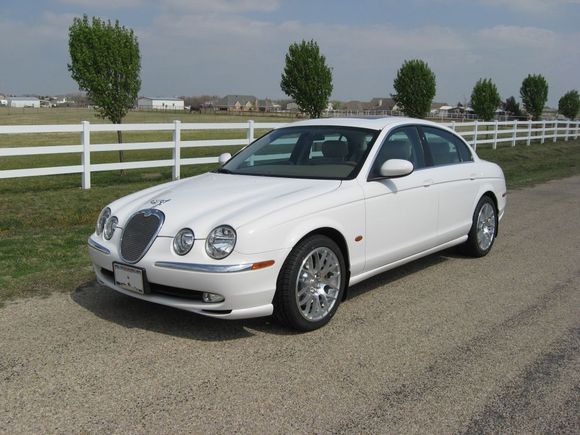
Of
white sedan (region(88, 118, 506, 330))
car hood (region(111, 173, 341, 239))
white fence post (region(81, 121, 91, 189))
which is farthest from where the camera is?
white fence post (region(81, 121, 91, 189))

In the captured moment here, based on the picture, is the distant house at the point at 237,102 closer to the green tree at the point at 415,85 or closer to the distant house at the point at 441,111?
the distant house at the point at 441,111

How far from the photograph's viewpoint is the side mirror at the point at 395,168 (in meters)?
5.00

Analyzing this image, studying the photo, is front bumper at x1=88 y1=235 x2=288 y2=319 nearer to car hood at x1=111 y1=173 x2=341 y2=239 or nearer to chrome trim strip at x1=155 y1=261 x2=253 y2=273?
chrome trim strip at x1=155 y1=261 x2=253 y2=273

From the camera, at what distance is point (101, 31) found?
54.2 feet

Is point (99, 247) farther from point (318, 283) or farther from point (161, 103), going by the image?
point (161, 103)

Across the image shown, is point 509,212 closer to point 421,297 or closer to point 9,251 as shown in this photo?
point 421,297

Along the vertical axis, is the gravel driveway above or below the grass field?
below

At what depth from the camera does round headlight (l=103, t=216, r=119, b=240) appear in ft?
15.1

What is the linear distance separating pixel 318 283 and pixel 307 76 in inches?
844

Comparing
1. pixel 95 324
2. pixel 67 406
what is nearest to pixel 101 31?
pixel 95 324

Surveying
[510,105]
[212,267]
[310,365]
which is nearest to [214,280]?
[212,267]

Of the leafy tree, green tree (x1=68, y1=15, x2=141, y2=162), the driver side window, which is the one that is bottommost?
the driver side window

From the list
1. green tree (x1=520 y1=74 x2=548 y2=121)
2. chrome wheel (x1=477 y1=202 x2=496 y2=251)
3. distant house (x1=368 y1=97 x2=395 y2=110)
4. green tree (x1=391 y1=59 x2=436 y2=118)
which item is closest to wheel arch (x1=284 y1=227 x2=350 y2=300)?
chrome wheel (x1=477 y1=202 x2=496 y2=251)

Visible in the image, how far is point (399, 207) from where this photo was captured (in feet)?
17.3
